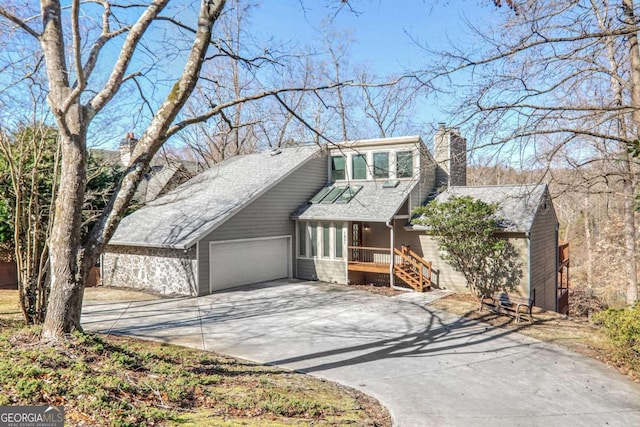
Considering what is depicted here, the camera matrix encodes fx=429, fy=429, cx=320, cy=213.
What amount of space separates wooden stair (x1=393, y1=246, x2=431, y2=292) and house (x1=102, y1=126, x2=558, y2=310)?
5 centimetres

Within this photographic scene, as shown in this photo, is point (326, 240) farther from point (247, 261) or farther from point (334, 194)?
point (247, 261)

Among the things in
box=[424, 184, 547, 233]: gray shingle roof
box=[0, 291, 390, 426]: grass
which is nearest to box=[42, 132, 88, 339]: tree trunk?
box=[0, 291, 390, 426]: grass

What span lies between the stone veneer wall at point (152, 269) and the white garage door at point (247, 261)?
2.53ft

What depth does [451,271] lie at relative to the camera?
15422mm

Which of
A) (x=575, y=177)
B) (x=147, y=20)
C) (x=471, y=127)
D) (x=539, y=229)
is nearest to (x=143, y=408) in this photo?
(x=147, y=20)

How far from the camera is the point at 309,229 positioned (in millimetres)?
17344

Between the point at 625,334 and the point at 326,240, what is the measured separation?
10.9 metres

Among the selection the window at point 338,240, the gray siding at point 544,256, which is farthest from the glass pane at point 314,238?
the gray siding at point 544,256

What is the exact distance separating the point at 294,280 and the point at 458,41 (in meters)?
12.3

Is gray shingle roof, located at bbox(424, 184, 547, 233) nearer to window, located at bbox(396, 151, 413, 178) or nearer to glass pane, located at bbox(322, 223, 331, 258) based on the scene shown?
window, located at bbox(396, 151, 413, 178)

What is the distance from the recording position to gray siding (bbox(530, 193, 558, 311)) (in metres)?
14.8

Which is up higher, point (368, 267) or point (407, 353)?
point (368, 267)

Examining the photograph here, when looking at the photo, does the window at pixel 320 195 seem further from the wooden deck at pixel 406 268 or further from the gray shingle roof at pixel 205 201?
the wooden deck at pixel 406 268

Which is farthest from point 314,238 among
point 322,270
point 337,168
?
point 337,168
